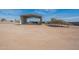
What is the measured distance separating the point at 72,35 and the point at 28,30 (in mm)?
554

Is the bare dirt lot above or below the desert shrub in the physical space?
below

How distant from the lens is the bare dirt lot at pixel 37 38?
7.09 feet

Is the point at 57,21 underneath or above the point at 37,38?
above

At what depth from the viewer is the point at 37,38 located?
7.10 ft

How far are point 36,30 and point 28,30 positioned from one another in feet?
0.33

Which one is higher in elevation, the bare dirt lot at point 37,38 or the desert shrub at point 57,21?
the desert shrub at point 57,21

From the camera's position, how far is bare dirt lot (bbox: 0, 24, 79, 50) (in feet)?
Answer: 7.09
